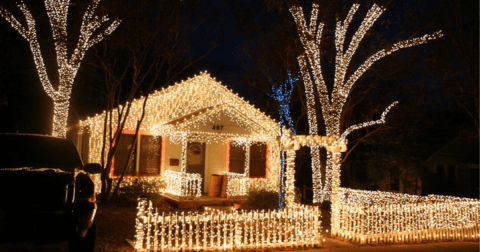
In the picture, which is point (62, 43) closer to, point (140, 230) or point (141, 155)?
point (141, 155)

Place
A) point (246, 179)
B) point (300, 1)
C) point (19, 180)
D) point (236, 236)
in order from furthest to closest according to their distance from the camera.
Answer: point (246, 179)
point (300, 1)
point (236, 236)
point (19, 180)

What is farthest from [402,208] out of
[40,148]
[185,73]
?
[185,73]

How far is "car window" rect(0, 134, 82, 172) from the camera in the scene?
7.77 meters

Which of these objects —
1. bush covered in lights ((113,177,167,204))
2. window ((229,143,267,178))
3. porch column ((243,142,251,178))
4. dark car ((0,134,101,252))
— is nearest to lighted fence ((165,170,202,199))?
bush covered in lights ((113,177,167,204))

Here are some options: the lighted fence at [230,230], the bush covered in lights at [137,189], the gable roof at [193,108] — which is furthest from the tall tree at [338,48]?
the bush covered in lights at [137,189]

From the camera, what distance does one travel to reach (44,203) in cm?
668

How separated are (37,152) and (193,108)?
947 centimetres

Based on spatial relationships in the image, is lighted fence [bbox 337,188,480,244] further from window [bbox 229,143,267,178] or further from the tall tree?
window [bbox 229,143,267,178]

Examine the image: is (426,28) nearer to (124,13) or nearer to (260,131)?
(260,131)

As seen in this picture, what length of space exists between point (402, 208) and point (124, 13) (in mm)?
9322

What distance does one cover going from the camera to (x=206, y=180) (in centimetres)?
1809

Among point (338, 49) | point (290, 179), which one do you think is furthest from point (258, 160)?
point (290, 179)

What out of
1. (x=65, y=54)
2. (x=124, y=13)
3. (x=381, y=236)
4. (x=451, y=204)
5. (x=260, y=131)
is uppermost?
(x=124, y=13)

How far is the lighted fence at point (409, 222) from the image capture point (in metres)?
10.6
